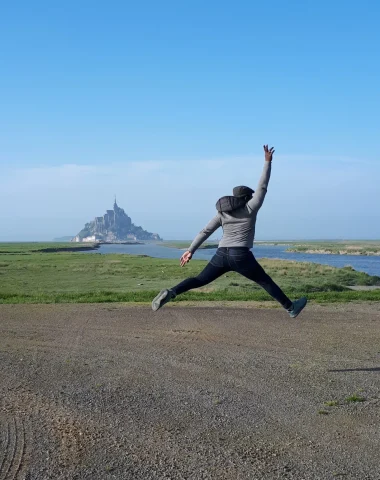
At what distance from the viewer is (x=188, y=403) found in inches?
250

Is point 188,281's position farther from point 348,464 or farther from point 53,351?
point 348,464

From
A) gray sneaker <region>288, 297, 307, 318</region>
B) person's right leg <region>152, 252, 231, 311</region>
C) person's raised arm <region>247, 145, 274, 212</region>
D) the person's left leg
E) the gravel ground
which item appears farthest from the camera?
gray sneaker <region>288, 297, 307, 318</region>

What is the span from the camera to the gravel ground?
464 cm

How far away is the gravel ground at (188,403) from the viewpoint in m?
4.64

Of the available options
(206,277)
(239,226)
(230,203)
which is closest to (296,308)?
(206,277)

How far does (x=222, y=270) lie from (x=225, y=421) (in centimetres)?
266

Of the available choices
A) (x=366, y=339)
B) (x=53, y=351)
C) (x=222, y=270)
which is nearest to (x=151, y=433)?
(x=222, y=270)

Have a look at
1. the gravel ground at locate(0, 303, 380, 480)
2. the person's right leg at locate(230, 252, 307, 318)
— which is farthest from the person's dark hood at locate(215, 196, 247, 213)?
the gravel ground at locate(0, 303, 380, 480)

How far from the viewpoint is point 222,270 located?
7.99m

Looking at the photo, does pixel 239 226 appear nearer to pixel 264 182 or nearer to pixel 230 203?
pixel 230 203

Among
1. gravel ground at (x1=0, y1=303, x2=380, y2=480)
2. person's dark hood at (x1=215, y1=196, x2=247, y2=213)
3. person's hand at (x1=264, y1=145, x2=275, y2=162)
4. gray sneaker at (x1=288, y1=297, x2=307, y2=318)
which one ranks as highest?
person's hand at (x1=264, y1=145, x2=275, y2=162)

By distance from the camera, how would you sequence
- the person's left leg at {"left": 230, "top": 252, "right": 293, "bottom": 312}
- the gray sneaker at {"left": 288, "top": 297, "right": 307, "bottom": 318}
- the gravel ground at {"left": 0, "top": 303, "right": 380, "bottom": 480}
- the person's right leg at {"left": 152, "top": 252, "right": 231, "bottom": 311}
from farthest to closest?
1. the gray sneaker at {"left": 288, "top": 297, "right": 307, "bottom": 318}
2. the person's right leg at {"left": 152, "top": 252, "right": 231, "bottom": 311}
3. the person's left leg at {"left": 230, "top": 252, "right": 293, "bottom": 312}
4. the gravel ground at {"left": 0, "top": 303, "right": 380, "bottom": 480}

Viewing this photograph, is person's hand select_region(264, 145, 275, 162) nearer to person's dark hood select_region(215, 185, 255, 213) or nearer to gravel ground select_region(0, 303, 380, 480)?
person's dark hood select_region(215, 185, 255, 213)

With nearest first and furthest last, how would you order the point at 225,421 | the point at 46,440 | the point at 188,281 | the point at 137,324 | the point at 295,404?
1. the point at 46,440
2. the point at 225,421
3. the point at 295,404
4. the point at 188,281
5. the point at 137,324
